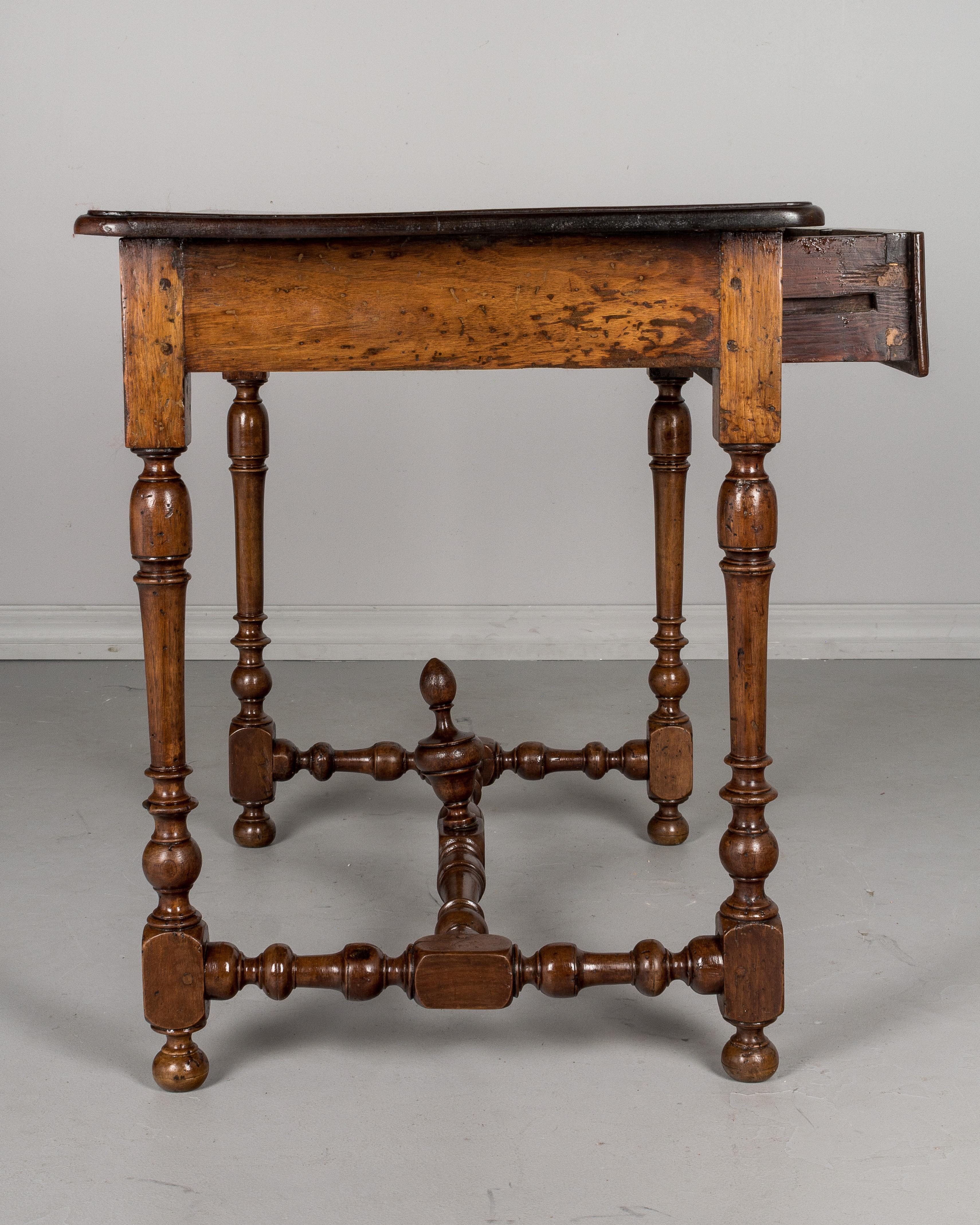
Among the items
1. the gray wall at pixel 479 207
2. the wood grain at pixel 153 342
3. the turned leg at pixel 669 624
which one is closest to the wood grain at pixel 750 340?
the wood grain at pixel 153 342

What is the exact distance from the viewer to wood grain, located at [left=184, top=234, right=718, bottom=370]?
1.46 meters

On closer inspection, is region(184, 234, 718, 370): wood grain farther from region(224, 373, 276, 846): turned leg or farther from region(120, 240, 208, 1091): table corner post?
region(224, 373, 276, 846): turned leg

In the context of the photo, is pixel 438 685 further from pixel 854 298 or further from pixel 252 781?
pixel 854 298

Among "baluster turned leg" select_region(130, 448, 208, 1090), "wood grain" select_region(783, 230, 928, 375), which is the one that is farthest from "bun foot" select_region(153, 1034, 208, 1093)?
"wood grain" select_region(783, 230, 928, 375)

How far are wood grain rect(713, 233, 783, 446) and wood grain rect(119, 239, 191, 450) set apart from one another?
624mm

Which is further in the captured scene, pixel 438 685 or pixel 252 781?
pixel 252 781

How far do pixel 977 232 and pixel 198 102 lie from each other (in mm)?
2272

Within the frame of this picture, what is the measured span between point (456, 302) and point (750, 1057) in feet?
3.16

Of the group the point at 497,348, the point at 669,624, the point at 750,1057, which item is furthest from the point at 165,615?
the point at 669,624

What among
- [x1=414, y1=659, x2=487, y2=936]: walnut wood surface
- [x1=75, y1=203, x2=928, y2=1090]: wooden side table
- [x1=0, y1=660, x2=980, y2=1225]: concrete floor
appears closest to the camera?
[x1=0, y1=660, x2=980, y2=1225]: concrete floor

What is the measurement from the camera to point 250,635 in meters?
2.41

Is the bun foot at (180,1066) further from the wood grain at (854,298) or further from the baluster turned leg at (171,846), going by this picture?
the wood grain at (854,298)

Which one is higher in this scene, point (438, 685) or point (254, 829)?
point (438, 685)

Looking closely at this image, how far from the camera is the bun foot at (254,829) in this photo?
7.72ft
